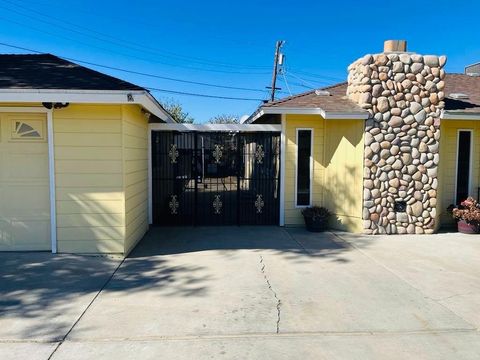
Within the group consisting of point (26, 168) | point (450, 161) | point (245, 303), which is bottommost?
point (245, 303)

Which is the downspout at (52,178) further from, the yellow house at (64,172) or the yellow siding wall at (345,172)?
the yellow siding wall at (345,172)

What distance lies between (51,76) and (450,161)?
8708 millimetres

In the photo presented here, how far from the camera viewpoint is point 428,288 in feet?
15.7

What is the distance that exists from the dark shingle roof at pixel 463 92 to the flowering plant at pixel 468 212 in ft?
6.70

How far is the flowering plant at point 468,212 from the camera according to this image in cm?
797

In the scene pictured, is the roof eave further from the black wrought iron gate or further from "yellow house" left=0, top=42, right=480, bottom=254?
the black wrought iron gate

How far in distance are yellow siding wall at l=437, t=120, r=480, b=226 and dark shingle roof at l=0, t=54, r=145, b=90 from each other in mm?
7170

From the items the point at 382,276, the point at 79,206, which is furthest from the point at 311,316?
the point at 79,206

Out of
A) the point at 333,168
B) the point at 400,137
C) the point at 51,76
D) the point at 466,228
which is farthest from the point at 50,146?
the point at 466,228

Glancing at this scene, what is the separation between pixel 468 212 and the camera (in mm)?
8055

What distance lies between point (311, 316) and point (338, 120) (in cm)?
549

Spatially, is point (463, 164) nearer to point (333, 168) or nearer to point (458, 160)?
point (458, 160)

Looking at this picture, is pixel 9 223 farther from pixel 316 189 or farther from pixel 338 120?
pixel 338 120

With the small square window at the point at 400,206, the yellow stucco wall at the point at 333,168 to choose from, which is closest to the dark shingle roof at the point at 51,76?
the yellow stucco wall at the point at 333,168
